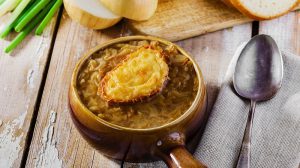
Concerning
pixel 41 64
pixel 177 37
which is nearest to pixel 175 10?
pixel 177 37

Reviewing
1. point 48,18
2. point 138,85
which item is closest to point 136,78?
point 138,85

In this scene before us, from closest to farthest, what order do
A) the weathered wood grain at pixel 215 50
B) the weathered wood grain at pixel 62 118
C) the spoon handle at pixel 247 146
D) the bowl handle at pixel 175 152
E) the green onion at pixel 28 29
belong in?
the bowl handle at pixel 175 152 < the spoon handle at pixel 247 146 < the weathered wood grain at pixel 62 118 < the weathered wood grain at pixel 215 50 < the green onion at pixel 28 29

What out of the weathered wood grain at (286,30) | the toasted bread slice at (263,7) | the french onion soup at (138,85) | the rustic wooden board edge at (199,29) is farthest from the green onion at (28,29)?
the weathered wood grain at (286,30)

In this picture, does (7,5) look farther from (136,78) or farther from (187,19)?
(136,78)

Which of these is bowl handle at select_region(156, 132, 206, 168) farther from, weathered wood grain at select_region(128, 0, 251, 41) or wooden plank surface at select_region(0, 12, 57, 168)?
weathered wood grain at select_region(128, 0, 251, 41)

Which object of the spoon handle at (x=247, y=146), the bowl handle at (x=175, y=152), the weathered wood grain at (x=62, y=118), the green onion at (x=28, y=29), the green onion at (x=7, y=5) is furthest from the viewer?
the green onion at (x=7, y=5)

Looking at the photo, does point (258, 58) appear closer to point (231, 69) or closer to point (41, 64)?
point (231, 69)

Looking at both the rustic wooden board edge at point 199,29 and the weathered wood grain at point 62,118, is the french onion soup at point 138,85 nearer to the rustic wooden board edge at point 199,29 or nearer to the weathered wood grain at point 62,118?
the weathered wood grain at point 62,118
